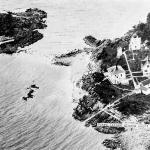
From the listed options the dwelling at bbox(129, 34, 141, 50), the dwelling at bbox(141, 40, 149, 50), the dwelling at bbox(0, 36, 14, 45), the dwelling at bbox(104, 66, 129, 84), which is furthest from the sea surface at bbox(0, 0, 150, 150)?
the dwelling at bbox(141, 40, 149, 50)

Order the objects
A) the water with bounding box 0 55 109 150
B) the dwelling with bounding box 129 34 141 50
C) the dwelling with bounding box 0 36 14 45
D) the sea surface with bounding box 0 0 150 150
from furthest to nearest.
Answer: the dwelling with bounding box 0 36 14 45
the dwelling with bounding box 129 34 141 50
the sea surface with bounding box 0 0 150 150
the water with bounding box 0 55 109 150

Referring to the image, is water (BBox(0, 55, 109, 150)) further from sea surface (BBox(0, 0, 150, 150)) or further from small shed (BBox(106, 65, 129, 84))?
small shed (BBox(106, 65, 129, 84))

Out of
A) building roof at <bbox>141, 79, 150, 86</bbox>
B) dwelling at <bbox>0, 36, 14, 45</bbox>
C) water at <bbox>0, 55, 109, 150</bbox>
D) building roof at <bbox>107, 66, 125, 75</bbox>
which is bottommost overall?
water at <bbox>0, 55, 109, 150</bbox>

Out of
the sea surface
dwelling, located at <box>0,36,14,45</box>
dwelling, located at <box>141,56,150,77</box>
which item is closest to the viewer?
the sea surface

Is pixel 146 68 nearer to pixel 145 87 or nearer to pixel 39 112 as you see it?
pixel 145 87

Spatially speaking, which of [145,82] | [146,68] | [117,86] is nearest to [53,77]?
[117,86]

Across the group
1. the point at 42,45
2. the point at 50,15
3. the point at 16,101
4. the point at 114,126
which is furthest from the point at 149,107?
the point at 50,15

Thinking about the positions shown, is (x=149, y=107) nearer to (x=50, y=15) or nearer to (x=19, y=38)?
(x=19, y=38)
